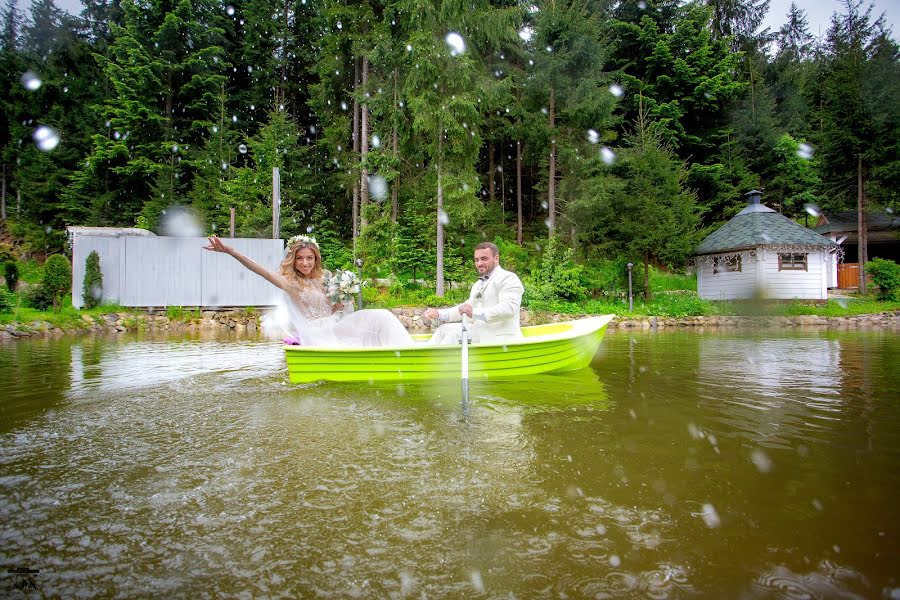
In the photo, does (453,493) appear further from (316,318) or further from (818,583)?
(316,318)

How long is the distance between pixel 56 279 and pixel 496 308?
1620 centimetres

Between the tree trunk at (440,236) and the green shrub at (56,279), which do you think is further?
the tree trunk at (440,236)

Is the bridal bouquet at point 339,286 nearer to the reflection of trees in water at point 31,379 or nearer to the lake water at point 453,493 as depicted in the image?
the lake water at point 453,493

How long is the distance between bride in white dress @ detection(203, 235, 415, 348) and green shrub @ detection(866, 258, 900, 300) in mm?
21277

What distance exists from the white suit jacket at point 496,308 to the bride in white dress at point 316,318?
28.3 inches

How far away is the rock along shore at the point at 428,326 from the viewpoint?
14719 millimetres

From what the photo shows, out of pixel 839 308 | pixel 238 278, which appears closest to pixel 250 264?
pixel 238 278

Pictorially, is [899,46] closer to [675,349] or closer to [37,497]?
[675,349]

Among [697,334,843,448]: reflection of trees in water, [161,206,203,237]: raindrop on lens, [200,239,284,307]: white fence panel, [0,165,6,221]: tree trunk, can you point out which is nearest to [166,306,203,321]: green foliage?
[200,239,284,307]: white fence panel

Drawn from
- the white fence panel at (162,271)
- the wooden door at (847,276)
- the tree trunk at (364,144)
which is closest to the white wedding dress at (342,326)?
the white fence panel at (162,271)

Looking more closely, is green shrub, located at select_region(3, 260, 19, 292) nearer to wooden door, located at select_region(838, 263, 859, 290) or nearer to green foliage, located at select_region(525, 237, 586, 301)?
green foliage, located at select_region(525, 237, 586, 301)

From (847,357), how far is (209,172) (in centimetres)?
2710

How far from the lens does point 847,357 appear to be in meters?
7.52

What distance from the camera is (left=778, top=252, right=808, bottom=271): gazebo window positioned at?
65.7ft
